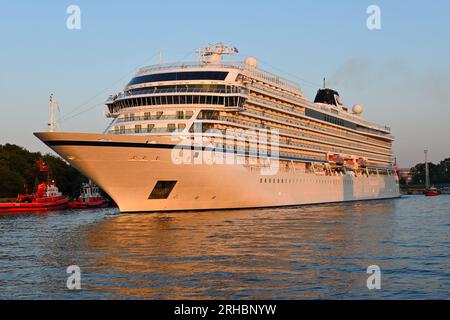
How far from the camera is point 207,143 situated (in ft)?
146

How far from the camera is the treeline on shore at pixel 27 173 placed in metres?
89.9

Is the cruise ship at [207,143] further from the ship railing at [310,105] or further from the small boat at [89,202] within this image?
the small boat at [89,202]

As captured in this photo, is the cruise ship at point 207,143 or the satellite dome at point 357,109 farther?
the satellite dome at point 357,109

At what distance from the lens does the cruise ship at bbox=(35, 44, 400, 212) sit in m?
40.6

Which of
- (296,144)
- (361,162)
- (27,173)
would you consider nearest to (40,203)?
(27,173)

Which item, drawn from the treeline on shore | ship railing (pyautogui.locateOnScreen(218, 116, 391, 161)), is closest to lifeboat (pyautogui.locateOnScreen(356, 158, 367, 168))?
ship railing (pyautogui.locateOnScreen(218, 116, 391, 161))

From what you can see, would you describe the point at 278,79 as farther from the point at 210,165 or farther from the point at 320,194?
the point at 210,165

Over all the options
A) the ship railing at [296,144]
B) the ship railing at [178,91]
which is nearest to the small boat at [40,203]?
the ship railing at [178,91]

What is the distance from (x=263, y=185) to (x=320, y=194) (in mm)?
16178

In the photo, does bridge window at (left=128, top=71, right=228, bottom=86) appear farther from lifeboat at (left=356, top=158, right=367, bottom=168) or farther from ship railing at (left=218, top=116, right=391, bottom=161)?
lifeboat at (left=356, top=158, right=367, bottom=168)

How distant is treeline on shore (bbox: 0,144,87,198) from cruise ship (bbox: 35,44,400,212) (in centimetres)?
4287

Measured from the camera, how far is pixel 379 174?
91.6 metres

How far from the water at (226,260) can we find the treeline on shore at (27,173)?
188 ft
